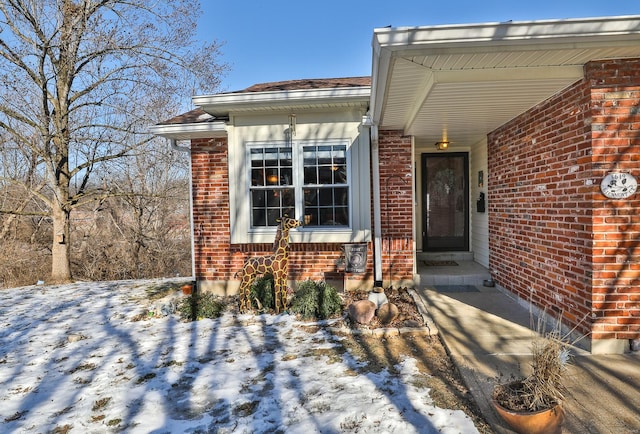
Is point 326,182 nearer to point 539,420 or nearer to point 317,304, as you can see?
point 317,304

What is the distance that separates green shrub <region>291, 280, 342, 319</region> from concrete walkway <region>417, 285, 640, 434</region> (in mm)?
1256

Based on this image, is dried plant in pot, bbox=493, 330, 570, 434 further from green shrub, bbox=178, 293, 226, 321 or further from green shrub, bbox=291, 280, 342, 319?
green shrub, bbox=178, 293, 226, 321

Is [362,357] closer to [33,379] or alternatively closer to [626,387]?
[626,387]

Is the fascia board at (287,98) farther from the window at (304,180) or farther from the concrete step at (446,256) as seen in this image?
the concrete step at (446,256)

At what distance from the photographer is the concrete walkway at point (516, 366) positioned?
240 centimetres

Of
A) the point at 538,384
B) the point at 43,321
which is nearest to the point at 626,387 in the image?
the point at 538,384

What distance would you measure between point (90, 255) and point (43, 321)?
21.7ft

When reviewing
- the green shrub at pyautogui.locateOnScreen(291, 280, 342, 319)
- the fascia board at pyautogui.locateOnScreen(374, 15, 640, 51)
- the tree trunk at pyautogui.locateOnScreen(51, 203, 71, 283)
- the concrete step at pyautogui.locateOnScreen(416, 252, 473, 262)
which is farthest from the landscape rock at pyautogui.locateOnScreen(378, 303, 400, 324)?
the tree trunk at pyautogui.locateOnScreen(51, 203, 71, 283)

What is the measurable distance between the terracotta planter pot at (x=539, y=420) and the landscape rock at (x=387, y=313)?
220 centimetres

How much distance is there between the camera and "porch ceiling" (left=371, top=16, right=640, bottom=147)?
2.69 m

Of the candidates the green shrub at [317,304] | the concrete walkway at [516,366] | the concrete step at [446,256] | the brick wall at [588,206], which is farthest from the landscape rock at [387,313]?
the concrete step at [446,256]

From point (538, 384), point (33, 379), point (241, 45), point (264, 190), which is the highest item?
point (241, 45)

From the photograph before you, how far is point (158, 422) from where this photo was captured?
255 centimetres

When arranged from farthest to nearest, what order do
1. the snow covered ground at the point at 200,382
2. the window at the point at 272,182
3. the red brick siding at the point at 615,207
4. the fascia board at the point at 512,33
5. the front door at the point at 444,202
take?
the front door at the point at 444,202 < the window at the point at 272,182 < the red brick siding at the point at 615,207 < the fascia board at the point at 512,33 < the snow covered ground at the point at 200,382
